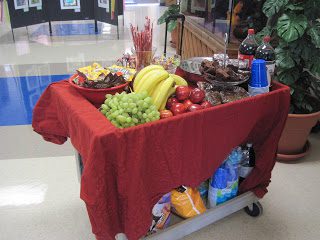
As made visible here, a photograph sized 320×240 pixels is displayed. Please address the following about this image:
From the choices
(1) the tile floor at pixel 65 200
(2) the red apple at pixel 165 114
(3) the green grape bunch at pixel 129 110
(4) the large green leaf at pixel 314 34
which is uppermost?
(4) the large green leaf at pixel 314 34

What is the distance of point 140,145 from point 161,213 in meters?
0.61

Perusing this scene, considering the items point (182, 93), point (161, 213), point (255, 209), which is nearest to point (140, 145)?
point (182, 93)

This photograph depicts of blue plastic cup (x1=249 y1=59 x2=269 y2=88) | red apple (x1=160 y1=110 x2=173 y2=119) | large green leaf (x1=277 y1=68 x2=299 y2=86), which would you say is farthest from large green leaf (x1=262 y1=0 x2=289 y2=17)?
red apple (x1=160 y1=110 x2=173 y2=119)

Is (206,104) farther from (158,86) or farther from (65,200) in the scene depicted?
(65,200)

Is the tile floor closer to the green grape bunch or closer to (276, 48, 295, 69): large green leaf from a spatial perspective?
Result: (276, 48, 295, 69): large green leaf

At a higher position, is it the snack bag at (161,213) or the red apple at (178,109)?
the red apple at (178,109)

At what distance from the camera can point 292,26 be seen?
2.21 metres

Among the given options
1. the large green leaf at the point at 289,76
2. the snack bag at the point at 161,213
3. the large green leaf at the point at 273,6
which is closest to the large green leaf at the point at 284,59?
the large green leaf at the point at 289,76

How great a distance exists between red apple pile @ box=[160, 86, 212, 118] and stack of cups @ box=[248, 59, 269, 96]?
0.28m

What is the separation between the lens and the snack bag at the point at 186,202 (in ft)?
5.78

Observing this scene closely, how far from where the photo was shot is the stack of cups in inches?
62.3

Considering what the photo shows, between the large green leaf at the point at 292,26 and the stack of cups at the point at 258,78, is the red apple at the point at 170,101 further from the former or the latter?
the large green leaf at the point at 292,26

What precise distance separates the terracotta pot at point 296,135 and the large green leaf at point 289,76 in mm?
262

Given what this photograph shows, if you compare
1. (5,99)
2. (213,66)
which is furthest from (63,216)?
(5,99)
